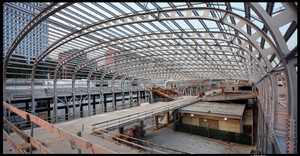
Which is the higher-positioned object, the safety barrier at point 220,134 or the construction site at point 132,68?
the construction site at point 132,68

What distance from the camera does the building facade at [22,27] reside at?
10797 mm

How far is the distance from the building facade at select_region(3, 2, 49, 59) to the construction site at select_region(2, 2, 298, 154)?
0.11 m

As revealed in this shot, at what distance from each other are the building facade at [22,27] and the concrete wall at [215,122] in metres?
22.7

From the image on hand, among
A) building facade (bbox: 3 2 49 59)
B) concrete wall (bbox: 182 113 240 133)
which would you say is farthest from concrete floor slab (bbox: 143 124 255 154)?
building facade (bbox: 3 2 49 59)

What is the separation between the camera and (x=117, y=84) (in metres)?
38.5

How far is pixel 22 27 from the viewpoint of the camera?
1330 cm

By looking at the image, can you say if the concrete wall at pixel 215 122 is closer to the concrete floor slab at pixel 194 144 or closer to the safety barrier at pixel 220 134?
the safety barrier at pixel 220 134

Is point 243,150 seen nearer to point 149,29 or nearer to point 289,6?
point 149,29

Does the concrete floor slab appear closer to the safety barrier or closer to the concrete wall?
the safety barrier

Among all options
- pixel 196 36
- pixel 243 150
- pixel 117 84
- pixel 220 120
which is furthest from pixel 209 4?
pixel 117 84

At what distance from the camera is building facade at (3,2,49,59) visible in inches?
425

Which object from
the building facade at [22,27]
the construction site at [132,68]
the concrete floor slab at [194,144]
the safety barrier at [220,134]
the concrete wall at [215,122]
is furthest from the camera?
the concrete wall at [215,122]

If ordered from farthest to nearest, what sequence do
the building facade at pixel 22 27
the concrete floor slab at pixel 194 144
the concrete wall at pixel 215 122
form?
the concrete wall at pixel 215 122, the concrete floor slab at pixel 194 144, the building facade at pixel 22 27


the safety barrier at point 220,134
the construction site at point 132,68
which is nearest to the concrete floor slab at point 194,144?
the construction site at point 132,68
